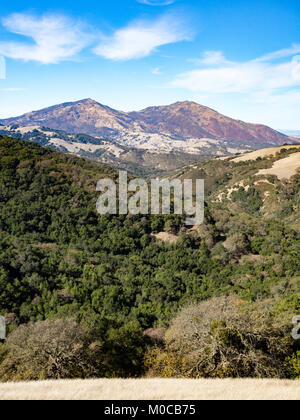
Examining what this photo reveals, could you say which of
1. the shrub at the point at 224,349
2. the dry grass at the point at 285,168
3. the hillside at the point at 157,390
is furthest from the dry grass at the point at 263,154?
the hillside at the point at 157,390

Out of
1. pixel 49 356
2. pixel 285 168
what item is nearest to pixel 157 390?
pixel 49 356

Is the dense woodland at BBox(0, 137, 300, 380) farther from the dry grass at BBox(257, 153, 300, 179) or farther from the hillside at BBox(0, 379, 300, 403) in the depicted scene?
the dry grass at BBox(257, 153, 300, 179)

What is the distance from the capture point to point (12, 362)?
15.1m

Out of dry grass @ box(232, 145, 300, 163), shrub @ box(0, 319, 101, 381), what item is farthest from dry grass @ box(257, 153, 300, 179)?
shrub @ box(0, 319, 101, 381)

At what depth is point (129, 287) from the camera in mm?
33375

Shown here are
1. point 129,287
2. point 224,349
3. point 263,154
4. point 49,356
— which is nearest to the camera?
point 224,349

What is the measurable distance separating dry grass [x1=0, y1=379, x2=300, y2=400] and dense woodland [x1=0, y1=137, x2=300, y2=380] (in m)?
2.83

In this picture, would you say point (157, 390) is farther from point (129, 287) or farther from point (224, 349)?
point (129, 287)

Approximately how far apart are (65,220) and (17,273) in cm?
1509

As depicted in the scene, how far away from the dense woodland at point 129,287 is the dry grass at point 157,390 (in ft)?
9.28

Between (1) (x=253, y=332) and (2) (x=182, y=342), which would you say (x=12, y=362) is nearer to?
(2) (x=182, y=342)

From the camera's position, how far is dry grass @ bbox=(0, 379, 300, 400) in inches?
380

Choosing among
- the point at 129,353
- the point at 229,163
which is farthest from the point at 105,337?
the point at 229,163

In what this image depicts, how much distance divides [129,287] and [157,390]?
2316 centimetres
